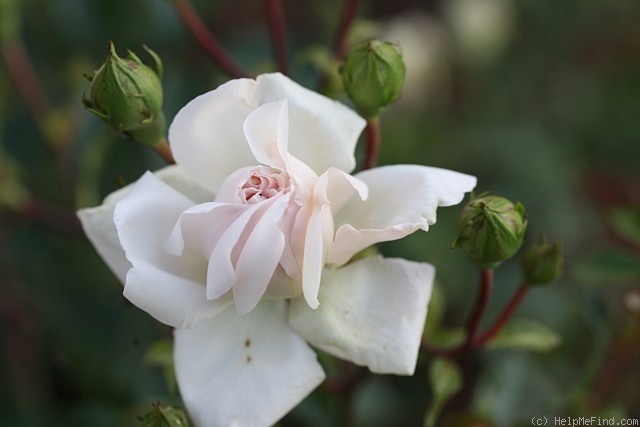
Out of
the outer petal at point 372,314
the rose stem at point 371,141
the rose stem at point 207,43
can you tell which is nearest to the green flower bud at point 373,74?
the rose stem at point 371,141

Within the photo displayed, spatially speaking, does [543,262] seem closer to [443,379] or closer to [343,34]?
[443,379]

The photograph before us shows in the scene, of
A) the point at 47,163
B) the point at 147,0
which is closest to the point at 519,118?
the point at 147,0

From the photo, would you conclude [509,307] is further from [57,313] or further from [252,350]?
[57,313]

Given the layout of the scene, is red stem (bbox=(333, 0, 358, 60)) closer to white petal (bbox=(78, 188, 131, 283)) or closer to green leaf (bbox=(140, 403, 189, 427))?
white petal (bbox=(78, 188, 131, 283))

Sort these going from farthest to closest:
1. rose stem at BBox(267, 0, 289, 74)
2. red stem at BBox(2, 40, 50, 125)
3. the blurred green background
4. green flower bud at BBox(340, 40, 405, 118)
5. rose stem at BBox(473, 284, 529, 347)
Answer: red stem at BBox(2, 40, 50, 125) < the blurred green background < rose stem at BBox(267, 0, 289, 74) < rose stem at BBox(473, 284, 529, 347) < green flower bud at BBox(340, 40, 405, 118)

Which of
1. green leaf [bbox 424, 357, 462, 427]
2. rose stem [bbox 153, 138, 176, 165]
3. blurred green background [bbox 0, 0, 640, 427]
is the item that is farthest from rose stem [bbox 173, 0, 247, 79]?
green leaf [bbox 424, 357, 462, 427]

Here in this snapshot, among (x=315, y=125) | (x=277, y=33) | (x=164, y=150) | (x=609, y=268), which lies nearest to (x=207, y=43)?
(x=277, y=33)
